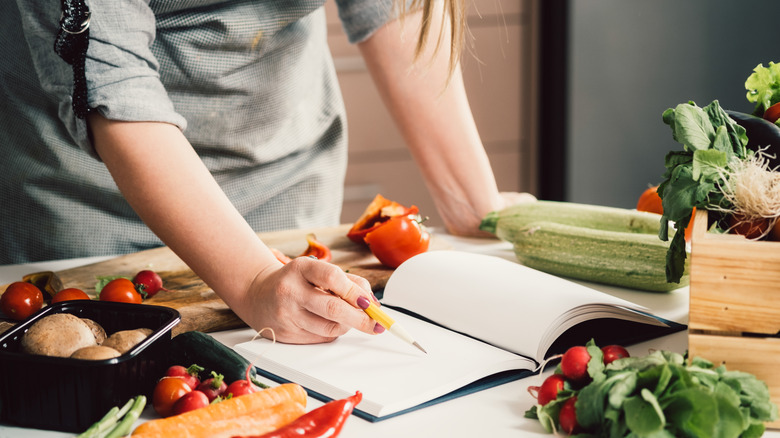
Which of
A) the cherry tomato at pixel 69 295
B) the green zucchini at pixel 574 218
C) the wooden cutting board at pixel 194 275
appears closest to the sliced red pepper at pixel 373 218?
the wooden cutting board at pixel 194 275

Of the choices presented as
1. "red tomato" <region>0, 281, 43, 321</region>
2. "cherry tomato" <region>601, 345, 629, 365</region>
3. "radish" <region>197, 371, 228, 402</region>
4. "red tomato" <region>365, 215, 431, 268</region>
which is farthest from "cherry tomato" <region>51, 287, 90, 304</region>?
"cherry tomato" <region>601, 345, 629, 365</region>

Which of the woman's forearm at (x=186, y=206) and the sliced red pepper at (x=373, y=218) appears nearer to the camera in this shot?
the woman's forearm at (x=186, y=206)

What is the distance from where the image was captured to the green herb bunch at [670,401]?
2.27 feet

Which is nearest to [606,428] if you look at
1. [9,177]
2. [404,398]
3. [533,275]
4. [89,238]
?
[404,398]

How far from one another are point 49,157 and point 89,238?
0.60 feet

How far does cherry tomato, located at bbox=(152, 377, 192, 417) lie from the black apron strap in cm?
45

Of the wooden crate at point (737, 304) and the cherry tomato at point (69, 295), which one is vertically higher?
the wooden crate at point (737, 304)

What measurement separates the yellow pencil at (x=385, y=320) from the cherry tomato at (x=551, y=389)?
0.18 m

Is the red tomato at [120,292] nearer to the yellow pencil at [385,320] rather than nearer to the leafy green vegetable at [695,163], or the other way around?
the yellow pencil at [385,320]

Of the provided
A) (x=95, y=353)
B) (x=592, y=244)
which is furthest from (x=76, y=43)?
(x=592, y=244)

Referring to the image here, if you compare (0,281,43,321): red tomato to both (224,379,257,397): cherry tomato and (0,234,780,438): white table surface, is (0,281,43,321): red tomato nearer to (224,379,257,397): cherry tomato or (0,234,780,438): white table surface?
(0,234,780,438): white table surface

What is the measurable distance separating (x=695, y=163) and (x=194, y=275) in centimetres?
84

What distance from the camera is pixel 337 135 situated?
1827mm

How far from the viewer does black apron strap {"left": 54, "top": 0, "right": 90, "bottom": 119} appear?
1048mm
